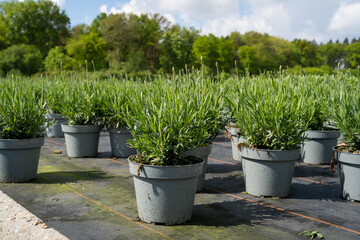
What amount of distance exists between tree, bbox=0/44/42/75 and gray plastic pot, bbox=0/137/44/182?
113ft

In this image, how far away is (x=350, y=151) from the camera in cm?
407

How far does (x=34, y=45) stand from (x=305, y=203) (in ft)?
163

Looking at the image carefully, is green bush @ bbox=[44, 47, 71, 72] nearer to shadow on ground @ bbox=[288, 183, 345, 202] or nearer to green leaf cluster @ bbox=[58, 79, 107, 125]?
green leaf cluster @ bbox=[58, 79, 107, 125]

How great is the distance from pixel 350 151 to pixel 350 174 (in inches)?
10.8

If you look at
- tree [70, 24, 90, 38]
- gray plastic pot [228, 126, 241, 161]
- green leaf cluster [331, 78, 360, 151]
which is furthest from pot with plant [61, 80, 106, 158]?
tree [70, 24, 90, 38]

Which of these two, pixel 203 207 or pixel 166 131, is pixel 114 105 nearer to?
pixel 203 207

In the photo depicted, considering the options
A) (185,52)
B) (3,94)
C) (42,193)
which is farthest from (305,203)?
(185,52)

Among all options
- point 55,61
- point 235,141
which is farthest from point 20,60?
point 235,141

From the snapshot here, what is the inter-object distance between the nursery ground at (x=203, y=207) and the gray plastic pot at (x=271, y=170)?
4.4 inches

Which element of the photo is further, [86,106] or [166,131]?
[86,106]

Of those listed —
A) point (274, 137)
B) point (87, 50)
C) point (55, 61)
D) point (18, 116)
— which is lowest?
point (274, 137)

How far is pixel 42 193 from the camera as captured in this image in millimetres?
4184

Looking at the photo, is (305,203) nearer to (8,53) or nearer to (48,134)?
(48,134)

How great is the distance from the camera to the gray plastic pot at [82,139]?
631 cm
